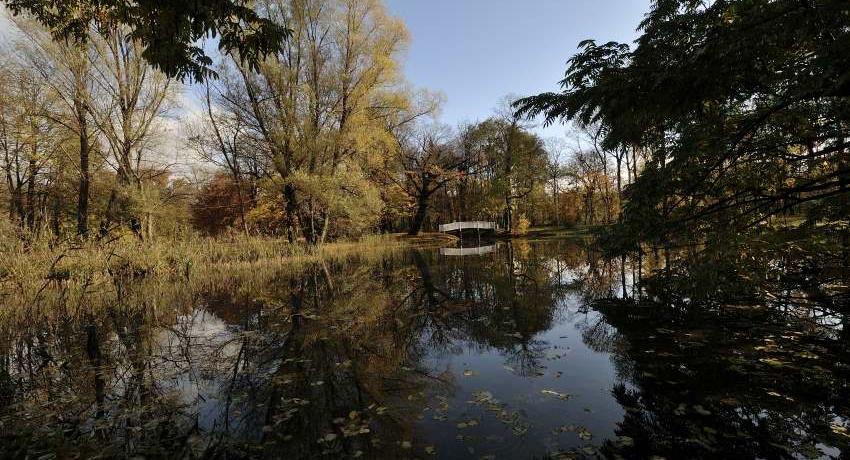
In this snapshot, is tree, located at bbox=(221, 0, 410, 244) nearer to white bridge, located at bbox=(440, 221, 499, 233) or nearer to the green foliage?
white bridge, located at bbox=(440, 221, 499, 233)

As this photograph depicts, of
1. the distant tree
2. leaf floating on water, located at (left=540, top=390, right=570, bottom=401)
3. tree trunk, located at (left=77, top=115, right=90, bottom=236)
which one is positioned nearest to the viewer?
leaf floating on water, located at (left=540, top=390, right=570, bottom=401)

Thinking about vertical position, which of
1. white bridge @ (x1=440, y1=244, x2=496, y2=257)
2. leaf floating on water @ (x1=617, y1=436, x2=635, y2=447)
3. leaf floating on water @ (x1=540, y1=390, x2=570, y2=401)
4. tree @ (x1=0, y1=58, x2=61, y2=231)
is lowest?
leaf floating on water @ (x1=540, y1=390, x2=570, y2=401)

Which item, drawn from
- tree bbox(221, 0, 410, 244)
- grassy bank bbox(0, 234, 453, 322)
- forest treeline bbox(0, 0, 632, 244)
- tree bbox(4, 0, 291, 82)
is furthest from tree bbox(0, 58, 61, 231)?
tree bbox(4, 0, 291, 82)

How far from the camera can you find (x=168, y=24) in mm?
3449

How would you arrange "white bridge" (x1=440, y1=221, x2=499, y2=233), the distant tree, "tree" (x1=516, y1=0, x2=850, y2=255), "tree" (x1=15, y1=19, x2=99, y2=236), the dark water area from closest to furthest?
the dark water area < "tree" (x1=516, y1=0, x2=850, y2=255) < "tree" (x1=15, y1=19, x2=99, y2=236) < "white bridge" (x1=440, y1=221, x2=499, y2=233) < the distant tree

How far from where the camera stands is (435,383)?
3975 millimetres

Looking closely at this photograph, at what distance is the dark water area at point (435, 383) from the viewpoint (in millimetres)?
2754

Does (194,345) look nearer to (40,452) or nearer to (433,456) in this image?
(40,452)

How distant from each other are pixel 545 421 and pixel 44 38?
21.0 metres

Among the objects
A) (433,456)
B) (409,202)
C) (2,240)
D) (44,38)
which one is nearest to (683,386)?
(433,456)

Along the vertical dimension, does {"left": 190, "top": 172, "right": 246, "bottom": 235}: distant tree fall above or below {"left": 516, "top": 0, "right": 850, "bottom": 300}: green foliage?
above

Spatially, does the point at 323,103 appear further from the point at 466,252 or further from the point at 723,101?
the point at 723,101

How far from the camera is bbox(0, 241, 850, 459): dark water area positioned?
2754mm

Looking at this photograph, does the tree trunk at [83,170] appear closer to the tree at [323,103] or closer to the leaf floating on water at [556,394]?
the tree at [323,103]
